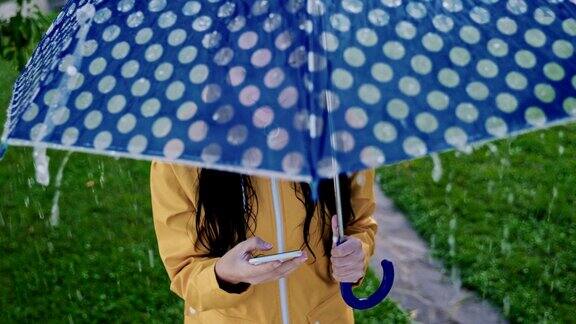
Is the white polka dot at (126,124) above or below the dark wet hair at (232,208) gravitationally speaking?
above

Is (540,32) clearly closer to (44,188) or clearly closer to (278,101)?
(278,101)

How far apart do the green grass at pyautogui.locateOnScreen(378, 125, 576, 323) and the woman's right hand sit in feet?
8.69

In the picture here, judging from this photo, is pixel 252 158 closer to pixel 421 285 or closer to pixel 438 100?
pixel 438 100

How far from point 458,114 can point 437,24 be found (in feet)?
0.73

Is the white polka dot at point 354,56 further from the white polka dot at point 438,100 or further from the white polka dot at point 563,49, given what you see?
the white polka dot at point 563,49

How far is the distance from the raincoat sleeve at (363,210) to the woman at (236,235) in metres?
0.02

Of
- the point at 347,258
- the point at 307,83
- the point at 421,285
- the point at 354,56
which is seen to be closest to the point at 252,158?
the point at 307,83

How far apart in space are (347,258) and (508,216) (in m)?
3.41

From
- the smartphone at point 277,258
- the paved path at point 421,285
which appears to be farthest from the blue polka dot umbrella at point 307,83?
the paved path at point 421,285

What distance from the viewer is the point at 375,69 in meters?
1.45

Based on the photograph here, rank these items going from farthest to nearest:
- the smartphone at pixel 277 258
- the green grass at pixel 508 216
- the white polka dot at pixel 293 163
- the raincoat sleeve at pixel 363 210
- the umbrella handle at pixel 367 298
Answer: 1. the green grass at pixel 508 216
2. the raincoat sleeve at pixel 363 210
3. the umbrella handle at pixel 367 298
4. the smartphone at pixel 277 258
5. the white polka dot at pixel 293 163

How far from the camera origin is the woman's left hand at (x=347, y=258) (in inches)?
75.0

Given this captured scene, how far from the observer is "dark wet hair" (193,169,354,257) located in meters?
2.14

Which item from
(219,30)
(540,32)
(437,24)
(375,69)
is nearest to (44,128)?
(219,30)
